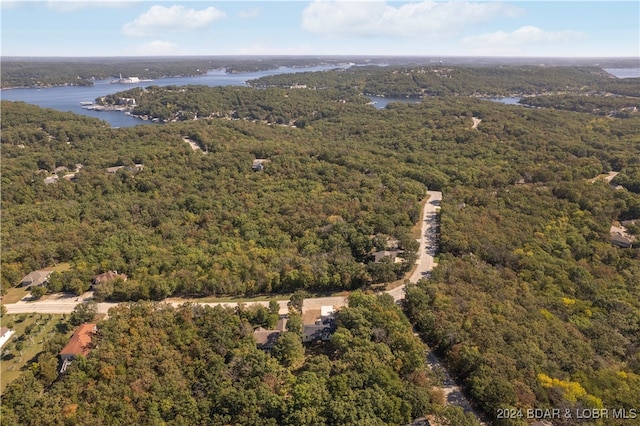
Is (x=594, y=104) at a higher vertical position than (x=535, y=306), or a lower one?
higher

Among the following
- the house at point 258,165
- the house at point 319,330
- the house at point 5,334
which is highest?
the house at point 258,165

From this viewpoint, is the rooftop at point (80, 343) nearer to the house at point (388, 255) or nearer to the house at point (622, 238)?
the house at point (388, 255)

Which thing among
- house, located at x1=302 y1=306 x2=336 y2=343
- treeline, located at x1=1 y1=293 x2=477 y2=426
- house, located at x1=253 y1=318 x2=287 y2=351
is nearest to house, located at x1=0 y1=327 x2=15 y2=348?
treeline, located at x1=1 y1=293 x2=477 y2=426

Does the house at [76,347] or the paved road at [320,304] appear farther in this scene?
the house at [76,347]

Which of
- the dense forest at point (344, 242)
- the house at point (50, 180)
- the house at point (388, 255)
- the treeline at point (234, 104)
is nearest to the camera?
the dense forest at point (344, 242)

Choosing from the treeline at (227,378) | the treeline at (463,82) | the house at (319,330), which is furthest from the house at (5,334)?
the treeline at (463,82)

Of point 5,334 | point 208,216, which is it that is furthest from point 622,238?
point 5,334

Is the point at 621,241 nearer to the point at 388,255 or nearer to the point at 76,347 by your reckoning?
the point at 388,255
